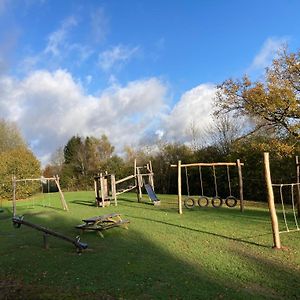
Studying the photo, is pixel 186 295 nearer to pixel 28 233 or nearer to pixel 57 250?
pixel 57 250

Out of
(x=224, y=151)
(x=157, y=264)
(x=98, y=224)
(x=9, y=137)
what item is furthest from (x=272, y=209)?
(x=9, y=137)

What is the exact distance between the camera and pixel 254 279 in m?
6.34

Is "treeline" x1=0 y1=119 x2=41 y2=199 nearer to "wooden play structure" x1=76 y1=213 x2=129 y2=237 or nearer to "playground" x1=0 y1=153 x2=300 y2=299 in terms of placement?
"playground" x1=0 y1=153 x2=300 y2=299

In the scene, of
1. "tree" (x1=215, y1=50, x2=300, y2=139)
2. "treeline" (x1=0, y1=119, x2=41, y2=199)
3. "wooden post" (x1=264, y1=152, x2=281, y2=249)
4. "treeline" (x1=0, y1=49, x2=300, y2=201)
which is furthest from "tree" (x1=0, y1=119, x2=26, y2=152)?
"wooden post" (x1=264, y1=152, x2=281, y2=249)

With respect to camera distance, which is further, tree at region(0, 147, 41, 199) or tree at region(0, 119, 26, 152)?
tree at region(0, 119, 26, 152)

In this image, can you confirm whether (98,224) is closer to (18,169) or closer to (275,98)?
(275,98)

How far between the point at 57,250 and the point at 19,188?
76.3 ft

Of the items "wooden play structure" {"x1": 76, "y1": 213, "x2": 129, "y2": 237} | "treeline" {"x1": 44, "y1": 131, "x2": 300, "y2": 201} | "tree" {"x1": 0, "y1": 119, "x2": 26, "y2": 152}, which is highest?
"tree" {"x1": 0, "y1": 119, "x2": 26, "y2": 152}

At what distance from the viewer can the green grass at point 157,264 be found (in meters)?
5.75

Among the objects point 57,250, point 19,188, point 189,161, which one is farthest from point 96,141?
point 57,250

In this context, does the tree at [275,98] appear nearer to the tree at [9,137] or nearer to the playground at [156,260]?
the playground at [156,260]

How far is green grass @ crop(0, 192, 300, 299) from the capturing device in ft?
18.9

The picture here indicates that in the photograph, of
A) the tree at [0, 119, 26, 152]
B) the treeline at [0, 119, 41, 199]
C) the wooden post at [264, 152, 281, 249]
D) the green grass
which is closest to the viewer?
the green grass

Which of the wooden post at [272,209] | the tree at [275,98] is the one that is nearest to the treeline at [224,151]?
the tree at [275,98]
